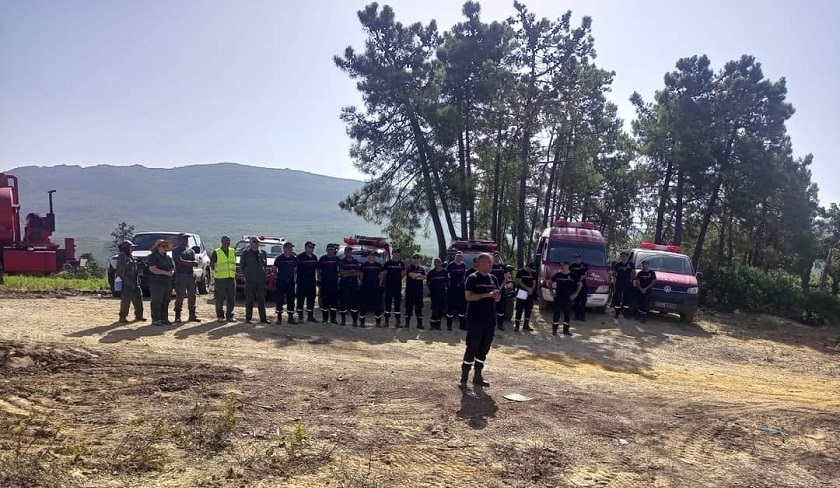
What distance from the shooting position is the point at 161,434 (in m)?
4.89

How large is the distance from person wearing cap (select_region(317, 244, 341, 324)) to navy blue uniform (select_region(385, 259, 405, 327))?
1.05 metres

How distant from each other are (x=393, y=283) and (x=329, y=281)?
134 centimetres

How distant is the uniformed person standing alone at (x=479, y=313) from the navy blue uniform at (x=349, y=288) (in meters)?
5.19

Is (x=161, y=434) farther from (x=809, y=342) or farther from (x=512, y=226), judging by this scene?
(x=512, y=226)

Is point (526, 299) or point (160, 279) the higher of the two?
point (160, 279)

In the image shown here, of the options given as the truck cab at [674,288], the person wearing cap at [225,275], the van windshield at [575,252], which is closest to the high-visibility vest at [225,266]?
the person wearing cap at [225,275]

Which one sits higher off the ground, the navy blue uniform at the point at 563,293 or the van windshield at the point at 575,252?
the van windshield at the point at 575,252

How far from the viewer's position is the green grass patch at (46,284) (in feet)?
51.0

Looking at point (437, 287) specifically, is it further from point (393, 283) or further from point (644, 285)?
point (644, 285)

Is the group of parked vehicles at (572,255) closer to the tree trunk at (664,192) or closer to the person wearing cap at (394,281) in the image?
the person wearing cap at (394,281)

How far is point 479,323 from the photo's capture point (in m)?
7.03

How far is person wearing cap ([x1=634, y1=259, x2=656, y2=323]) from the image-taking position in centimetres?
1520

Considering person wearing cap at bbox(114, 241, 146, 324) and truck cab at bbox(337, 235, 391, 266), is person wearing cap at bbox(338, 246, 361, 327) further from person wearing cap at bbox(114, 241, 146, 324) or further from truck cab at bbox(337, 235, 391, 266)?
person wearing cap at bbox(114, 241, 146, 324)

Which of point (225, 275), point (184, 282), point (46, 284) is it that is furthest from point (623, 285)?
point (46, 284)
